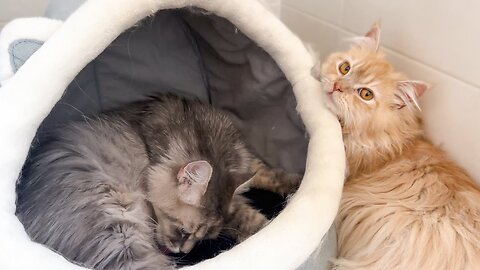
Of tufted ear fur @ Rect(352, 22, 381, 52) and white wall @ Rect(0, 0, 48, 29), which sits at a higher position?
tufted ear fur @ Rect(352, 22, 381, 52)

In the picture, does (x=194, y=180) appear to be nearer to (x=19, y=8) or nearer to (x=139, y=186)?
(x=139, y=186)

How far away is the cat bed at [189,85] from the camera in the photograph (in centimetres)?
90

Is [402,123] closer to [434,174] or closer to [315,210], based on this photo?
[434,174]

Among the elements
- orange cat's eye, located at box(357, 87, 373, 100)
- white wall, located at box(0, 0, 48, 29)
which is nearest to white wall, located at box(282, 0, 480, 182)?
orange cat's eye, located at box(357, 87, 373, 100)

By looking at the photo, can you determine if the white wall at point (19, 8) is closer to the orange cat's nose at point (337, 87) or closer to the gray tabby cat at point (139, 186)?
the gray tabby cat at point (139, 186)

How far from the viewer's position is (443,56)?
1.16 metres

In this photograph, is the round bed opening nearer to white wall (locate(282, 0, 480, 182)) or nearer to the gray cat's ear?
the gray cat's ear

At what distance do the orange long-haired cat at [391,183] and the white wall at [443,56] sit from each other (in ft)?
0.17

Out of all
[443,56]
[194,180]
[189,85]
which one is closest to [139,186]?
[194,180]

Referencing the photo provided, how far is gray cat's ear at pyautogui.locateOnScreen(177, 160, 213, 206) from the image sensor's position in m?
1.15

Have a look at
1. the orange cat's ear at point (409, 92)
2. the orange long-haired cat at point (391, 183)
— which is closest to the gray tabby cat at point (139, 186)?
the orange long-haired cat at point (391, 183)

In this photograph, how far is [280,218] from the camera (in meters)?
0.95

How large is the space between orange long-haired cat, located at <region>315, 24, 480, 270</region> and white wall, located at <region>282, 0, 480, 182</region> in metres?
0.05

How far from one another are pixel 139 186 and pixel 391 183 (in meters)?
0.69
